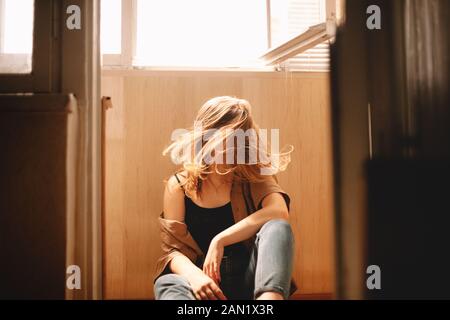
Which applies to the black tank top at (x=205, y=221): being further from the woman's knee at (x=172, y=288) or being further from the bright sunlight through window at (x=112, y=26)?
the bright sunlight through window at (x=112, y=26)

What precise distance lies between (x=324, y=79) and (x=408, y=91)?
95 centimetres

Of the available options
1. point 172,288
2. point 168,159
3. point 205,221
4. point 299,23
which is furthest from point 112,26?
point 172,288

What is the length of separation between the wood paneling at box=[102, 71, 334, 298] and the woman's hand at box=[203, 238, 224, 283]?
1.71 ft

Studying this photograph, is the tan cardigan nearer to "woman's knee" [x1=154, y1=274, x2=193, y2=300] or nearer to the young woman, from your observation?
the young woman

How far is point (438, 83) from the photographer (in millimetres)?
1067

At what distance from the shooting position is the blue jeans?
1.21m

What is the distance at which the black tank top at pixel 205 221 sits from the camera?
1.60 meters

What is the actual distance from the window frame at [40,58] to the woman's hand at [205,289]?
2.25ft

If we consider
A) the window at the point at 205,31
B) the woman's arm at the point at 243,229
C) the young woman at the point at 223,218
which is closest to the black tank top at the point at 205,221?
the young woman at the point at 223,218

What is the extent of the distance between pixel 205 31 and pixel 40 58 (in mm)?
1100

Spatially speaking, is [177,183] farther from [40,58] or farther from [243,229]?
[40,58]

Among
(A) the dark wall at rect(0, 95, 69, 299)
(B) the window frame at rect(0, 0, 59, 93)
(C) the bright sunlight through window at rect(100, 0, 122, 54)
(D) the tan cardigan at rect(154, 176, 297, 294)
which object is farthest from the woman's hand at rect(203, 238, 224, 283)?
(C) the bright sunlight through window at rect(100, 0, 122, 54)

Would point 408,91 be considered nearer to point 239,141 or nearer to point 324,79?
point 239,141

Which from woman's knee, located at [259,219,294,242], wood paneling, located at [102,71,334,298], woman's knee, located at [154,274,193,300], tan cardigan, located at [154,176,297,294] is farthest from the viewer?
wood paneling, located at [102,71,334,298]
